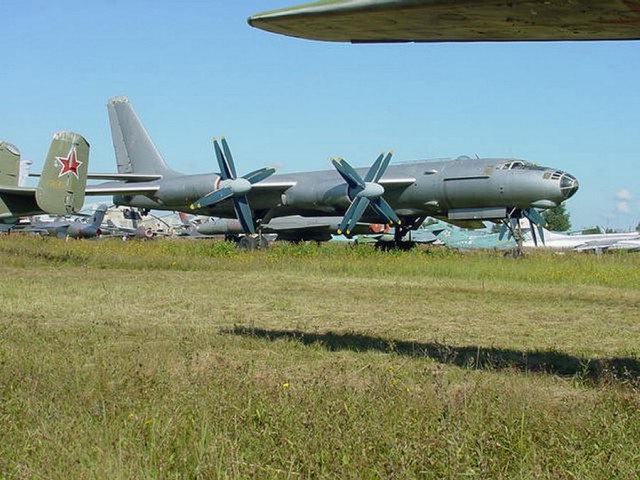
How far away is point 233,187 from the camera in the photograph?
29.6m

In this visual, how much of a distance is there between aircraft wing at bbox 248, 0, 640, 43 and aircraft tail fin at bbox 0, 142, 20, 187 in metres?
17.5

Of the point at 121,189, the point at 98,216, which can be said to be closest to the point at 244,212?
the point at 121,189

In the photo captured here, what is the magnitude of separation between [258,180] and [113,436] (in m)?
27.1

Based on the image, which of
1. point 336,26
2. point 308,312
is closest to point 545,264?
point 308,312

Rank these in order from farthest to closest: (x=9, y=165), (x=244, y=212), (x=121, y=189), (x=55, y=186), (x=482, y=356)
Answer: (x=121, y=189), (x=244, y=212), (x=9, y=165), (x=55, y=186), (x=482, y=356)

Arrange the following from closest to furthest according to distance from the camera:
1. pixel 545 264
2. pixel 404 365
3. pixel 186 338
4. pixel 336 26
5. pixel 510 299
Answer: pixel 336 26 < pixel 404 365 < pixel 186 338 < pixel 510 299 < pixel 545 264

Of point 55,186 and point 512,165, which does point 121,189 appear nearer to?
point 55,186

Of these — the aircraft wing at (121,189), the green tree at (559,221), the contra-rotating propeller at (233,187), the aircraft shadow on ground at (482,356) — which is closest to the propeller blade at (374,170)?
the contra-rotating propeller at (233,187)

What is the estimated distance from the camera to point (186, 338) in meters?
7.41

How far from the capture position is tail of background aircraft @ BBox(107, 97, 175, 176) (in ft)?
117

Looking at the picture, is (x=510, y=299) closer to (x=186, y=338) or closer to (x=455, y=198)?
(x=186, y=338)

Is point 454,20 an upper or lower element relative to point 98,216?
upper

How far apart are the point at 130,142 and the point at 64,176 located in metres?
16.4

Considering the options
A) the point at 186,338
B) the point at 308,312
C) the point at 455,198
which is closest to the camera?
the point at 186,338
